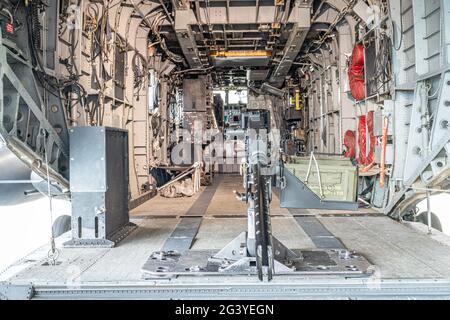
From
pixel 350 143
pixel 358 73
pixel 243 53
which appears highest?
pixel 243 53

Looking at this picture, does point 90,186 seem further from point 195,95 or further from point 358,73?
point 195,95

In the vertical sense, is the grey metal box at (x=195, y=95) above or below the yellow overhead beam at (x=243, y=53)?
below

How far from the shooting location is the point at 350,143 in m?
8.84

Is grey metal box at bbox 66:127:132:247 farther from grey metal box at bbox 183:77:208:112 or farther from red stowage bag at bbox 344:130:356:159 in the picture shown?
grey metal box at bbox 183:77:208:112

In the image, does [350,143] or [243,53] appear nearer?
[350,143]

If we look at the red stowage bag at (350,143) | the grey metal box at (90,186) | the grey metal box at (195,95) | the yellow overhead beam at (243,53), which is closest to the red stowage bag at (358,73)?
the red stowage bag at (350,143)

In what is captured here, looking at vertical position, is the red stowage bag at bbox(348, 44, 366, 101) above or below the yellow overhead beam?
below

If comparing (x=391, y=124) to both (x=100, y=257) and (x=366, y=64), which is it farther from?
(x=100, y=257)

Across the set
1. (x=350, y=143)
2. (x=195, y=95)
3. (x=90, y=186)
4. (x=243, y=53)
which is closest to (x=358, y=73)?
(x=350, y=143)

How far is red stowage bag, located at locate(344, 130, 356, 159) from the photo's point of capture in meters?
8.70

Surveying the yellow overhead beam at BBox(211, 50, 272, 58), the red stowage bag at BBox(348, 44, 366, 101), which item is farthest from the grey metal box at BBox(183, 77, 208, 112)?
the red stowage bag at BBox(348, 44, 366, 101)

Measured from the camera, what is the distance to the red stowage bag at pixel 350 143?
28.6 feet

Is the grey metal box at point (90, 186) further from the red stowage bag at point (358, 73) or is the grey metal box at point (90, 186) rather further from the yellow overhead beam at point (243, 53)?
the yellow overhead beam at point (243, 53)
